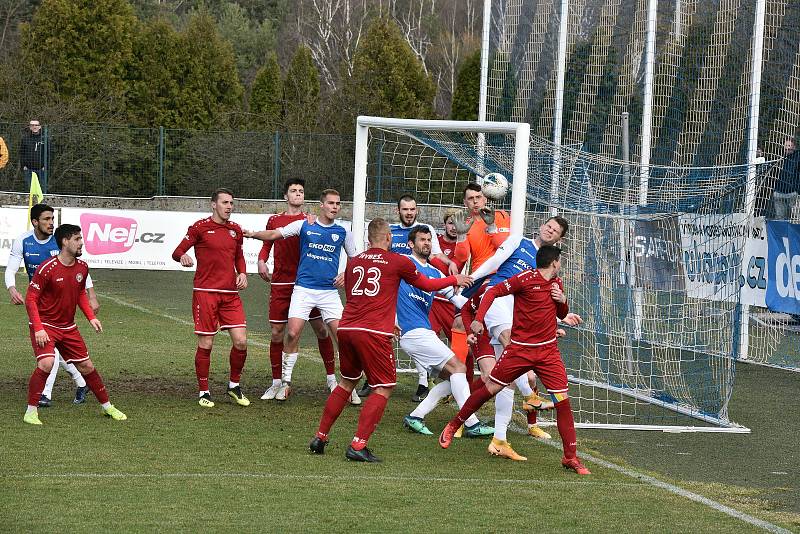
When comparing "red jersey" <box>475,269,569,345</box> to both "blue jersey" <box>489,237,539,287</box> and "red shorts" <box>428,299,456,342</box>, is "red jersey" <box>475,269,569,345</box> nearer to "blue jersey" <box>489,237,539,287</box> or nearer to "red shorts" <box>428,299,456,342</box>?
"blue jersey" <box>489,237,539,287</box>

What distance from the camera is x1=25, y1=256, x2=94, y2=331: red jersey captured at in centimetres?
1010

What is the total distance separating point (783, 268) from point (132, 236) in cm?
1445

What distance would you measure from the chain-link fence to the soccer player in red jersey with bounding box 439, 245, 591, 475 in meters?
22.0

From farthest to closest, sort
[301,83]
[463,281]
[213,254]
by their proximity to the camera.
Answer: [301,83]
[213,254]
[463,281]

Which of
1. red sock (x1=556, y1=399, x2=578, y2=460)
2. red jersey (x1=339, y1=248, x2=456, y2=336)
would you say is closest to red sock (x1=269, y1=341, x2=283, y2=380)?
red jersey (x1=339, y1=248, x2=456, y2=336)

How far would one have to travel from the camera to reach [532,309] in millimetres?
8805

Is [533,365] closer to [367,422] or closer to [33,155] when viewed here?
[367,422]

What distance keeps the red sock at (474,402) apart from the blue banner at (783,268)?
792cm

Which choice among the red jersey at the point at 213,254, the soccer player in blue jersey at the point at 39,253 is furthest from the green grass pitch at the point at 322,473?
the red jersey at the point at 213,254

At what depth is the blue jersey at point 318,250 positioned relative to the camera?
11312 millimetres

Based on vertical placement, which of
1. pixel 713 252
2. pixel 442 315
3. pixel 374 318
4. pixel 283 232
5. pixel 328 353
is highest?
pixel 283 232

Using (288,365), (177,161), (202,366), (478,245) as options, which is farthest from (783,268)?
(177,161)

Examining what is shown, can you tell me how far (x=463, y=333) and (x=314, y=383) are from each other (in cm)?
258

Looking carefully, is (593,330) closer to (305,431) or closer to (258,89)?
(305,431)
